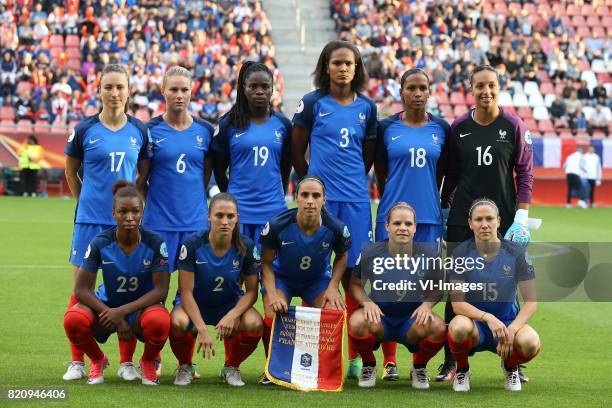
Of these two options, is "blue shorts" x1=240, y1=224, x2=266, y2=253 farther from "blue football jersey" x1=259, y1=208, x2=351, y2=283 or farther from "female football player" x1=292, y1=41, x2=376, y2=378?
"female football player" x1=292, y1=41, x2=376, y2=378

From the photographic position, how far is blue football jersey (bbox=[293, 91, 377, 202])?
7.45 meters

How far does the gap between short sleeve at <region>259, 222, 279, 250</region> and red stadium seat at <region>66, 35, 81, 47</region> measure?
22.7 m

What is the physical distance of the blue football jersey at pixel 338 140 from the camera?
7449 millimetres

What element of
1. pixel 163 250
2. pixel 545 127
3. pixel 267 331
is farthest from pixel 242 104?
pixel 545 127

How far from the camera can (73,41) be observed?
2873cm

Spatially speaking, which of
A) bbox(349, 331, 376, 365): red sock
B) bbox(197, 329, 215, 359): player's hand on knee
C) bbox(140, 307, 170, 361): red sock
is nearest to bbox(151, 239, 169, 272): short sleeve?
bbox(140, 307, 170, 361): red sock

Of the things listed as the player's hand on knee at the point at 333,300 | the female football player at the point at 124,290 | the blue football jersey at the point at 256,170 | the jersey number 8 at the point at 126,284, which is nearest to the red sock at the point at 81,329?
the female football player at the point at 124,290

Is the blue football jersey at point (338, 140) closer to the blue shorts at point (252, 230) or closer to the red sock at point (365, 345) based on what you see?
the blue shorts at point (252, 230)

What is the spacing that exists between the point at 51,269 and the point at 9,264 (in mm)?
645

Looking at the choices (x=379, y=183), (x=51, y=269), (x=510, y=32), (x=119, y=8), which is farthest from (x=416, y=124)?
(x=510, y=32)

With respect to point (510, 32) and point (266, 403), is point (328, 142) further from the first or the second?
point (510, 32)

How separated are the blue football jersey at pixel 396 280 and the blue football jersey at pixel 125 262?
1.32 m

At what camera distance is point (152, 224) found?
7508mm

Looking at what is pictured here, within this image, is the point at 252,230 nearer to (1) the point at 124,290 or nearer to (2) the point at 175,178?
(2) the point at 175,178
